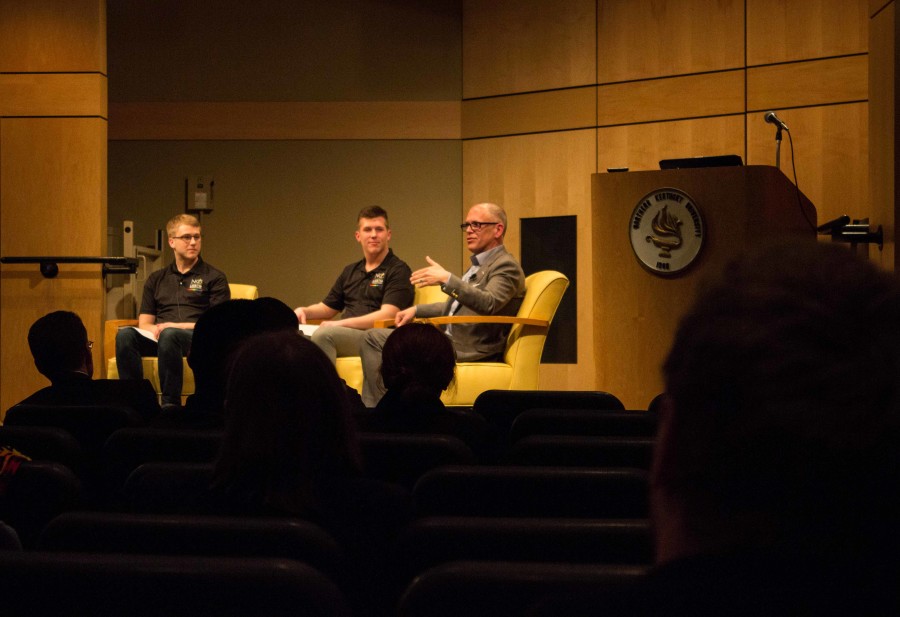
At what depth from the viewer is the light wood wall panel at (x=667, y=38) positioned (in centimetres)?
694

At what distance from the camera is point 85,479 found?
2.28 metres

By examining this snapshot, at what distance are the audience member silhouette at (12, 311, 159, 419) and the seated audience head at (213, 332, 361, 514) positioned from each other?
1758 millimetres

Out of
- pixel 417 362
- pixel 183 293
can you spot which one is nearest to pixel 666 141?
pixel 183 293

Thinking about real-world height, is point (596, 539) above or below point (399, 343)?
below

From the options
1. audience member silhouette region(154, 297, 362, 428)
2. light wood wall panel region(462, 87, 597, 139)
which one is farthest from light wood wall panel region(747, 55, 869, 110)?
audience member silhouette region(154, 297, 362, 428)

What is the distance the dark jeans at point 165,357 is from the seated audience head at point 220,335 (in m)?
2.80

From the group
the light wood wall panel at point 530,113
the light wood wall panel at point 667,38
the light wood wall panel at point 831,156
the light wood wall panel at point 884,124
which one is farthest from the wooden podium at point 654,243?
the light wood wall panel at point 530,113

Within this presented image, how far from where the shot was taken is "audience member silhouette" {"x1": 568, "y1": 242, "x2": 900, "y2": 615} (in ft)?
1.97

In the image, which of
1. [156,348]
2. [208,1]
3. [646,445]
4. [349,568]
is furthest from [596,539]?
[208,1]

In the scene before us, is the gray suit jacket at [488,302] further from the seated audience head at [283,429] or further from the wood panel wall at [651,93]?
the seated audience head at [283,429]

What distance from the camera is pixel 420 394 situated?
8.53ft

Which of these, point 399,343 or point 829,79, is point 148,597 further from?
point 829,79

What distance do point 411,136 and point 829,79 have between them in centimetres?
309

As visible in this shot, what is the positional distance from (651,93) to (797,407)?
6929 millimetres
